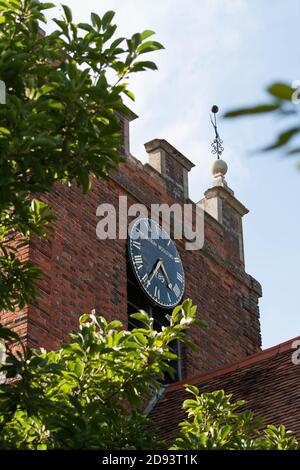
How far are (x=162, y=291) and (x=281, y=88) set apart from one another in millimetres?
13749

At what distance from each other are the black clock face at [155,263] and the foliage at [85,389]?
7777 millimetres

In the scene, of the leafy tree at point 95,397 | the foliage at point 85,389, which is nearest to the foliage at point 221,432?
the leafy tree at point 95,397

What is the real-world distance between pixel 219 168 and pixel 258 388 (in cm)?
637

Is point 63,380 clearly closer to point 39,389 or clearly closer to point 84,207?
point 39,389

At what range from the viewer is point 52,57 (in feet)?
28.0

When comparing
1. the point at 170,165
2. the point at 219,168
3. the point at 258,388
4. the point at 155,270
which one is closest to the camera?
the point at 258,388

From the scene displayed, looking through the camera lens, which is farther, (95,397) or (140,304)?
(140,304)

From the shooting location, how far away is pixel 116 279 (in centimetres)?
1698

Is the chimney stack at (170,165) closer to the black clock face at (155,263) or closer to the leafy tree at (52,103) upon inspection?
the black clock face at (155,263)

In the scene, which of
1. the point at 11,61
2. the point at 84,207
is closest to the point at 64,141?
the point at 11,61

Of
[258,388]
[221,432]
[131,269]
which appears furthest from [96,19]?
[131,269]

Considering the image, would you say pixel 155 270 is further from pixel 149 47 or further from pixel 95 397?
pixel 149 47

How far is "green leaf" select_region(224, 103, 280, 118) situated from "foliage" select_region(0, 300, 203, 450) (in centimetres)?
461
